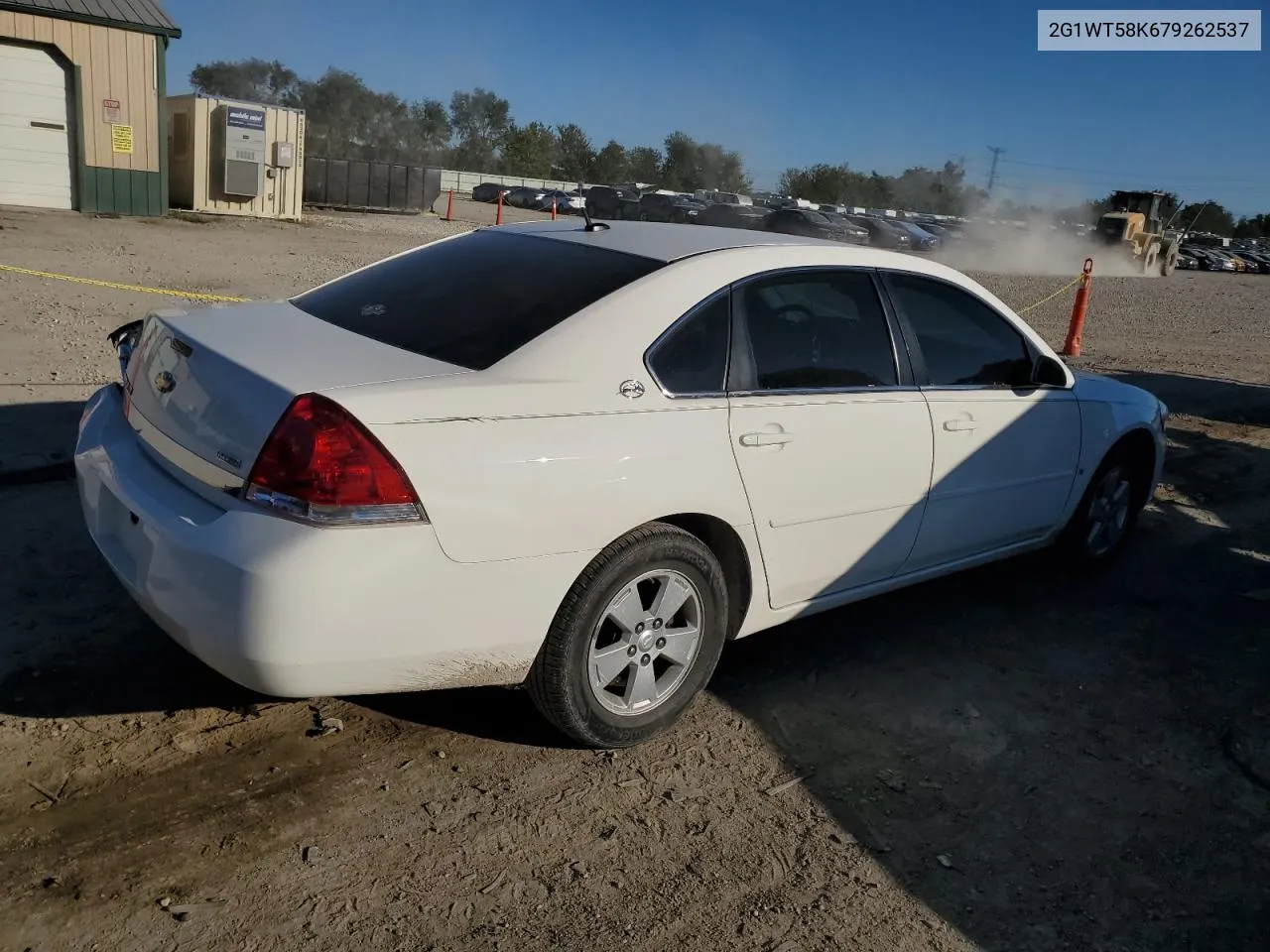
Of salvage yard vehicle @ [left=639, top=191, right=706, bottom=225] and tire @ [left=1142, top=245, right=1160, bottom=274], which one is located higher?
tire @ [left=1142, top=245, right=1160, bottom=274]

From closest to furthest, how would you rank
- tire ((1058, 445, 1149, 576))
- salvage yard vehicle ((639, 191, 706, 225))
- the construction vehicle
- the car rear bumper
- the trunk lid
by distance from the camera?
the car rear bumper → the trunk lid → tire ((1058, 445, 1149, 576)) → the construction vehicle → salvage yard vehicle ((639, 191, 706, 225))

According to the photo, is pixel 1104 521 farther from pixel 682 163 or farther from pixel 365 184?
pixel 682 163

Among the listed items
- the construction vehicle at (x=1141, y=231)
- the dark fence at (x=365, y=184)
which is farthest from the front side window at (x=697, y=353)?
the construction vehicle at (x=1141, y=231)

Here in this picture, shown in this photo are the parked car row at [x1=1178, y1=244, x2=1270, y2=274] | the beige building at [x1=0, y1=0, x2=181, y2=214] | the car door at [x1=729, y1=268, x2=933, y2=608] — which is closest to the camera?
the car door at [x1=729, y1=268, x2=933, y2=608]

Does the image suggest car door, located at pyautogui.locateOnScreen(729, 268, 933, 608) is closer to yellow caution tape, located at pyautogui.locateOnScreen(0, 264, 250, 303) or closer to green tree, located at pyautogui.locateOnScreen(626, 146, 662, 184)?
yellow caution tape, located at pyautogui.locateOnScreen(0, 264, 250, 303)

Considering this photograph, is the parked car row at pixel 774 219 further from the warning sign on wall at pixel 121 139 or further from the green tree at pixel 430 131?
the green tree at pixel 430 131

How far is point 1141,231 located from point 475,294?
3631 centimetres

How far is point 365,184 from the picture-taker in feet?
96.5

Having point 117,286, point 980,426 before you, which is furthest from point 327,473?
point 117,286

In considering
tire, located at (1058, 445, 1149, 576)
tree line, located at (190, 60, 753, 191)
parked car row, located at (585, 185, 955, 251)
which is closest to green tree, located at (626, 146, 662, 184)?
tree line, located at (190, 60, 753, 191)

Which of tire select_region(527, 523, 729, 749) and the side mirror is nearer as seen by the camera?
tire select_region(527, 523, 729, 749)

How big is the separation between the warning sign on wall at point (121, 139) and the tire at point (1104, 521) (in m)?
18.9

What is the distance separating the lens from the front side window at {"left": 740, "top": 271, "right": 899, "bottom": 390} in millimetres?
3621

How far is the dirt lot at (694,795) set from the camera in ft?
8.70
